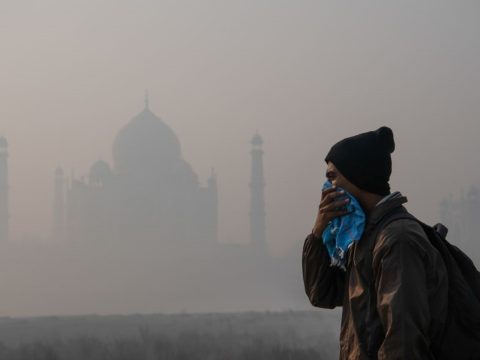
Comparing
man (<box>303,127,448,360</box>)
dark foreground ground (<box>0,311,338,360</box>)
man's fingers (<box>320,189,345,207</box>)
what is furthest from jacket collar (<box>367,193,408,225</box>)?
dark foreground ground (<box>0,311,338,360</box>)

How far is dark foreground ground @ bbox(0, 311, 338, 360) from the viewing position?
19.2 metres

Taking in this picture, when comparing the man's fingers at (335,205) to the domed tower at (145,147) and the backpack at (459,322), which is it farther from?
the domed tower at (145,147)

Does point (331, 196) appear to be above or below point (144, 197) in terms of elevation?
above

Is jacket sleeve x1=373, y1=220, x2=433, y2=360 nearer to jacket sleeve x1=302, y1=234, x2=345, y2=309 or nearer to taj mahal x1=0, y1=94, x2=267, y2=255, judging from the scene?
jacket sleeve x1=302, y1=234, x2=345, y2=309

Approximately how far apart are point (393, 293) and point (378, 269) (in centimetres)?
11

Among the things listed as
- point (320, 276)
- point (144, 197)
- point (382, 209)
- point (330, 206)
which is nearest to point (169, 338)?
point (320, 276)

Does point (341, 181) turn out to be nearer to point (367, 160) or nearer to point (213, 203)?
point (367, 160)

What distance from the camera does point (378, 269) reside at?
2.32 meters

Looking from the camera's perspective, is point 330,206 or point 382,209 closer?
point 382,209

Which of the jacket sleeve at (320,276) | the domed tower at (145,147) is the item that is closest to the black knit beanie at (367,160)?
the jacket sleeve at (320,276)

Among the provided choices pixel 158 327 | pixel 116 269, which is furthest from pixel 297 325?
pixel 116 269

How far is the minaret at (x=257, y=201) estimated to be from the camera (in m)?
51.1

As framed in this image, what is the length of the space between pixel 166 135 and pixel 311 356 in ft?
103

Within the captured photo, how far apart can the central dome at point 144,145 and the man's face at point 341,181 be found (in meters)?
45.3
